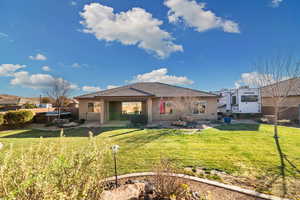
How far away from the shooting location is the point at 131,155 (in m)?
5.57

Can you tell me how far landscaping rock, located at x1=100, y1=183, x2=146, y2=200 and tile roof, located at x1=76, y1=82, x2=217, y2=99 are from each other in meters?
10.6

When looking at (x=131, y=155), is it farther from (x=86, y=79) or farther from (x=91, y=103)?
(x=86, y=79)

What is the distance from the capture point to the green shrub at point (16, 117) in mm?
12391

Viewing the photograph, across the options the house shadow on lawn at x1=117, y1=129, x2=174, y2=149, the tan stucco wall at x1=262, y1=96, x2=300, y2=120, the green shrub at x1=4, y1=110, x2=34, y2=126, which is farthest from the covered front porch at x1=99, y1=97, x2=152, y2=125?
the tan stucco wall at x1=262, y1=96, x2=300, y2=120

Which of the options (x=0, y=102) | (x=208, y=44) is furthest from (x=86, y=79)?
(x=0, y=102)

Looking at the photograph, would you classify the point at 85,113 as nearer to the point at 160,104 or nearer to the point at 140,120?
the point at 140,120

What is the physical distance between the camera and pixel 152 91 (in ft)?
56.5

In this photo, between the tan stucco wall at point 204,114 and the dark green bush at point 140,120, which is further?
the tan stucco wall at point 204,114

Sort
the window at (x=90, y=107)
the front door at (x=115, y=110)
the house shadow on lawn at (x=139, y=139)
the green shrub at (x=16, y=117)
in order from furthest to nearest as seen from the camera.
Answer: the front door at (x=115, y=110) → the window at (x=90, y=107) → the green shrub at (x=16, y=117) → the house shadow on lawn at (x=139, y=139)

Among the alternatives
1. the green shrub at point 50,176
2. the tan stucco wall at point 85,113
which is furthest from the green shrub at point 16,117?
the green shrub at point 50,176

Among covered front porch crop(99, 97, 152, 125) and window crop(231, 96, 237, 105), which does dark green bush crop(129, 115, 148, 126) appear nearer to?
covered front porch crop(99, 97, 152, 125)

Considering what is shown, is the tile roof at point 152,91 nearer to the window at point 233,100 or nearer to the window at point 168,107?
the window at point 168,107

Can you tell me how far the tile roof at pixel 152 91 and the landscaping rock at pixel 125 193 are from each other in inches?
418

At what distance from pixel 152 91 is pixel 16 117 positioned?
14.8 metres
